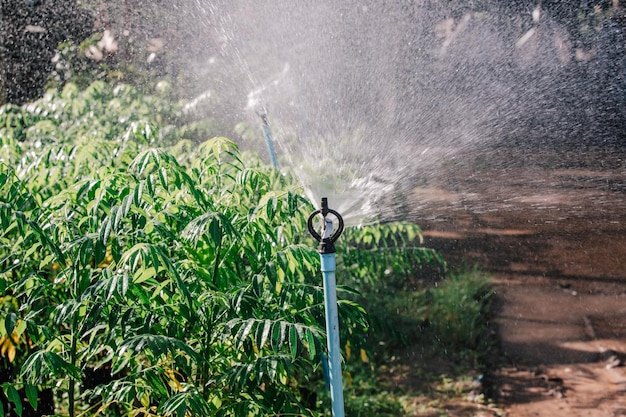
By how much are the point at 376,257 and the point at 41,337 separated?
168 cm

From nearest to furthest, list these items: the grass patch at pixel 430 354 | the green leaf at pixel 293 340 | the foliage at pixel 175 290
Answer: the green leaf at pixel 293 340 < the foliage at pixel 175 290 < the grass patch at pixel 430 354

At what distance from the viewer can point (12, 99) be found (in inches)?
289

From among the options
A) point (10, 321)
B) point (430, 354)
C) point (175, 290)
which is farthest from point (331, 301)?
point (430, 354)

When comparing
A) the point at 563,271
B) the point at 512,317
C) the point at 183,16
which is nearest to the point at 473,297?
the point at 512,317

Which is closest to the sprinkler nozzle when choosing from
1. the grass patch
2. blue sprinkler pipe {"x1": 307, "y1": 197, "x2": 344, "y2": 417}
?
blue sprinkler pipe {"x1": 307, "y1": 197, "x2": 344, "y2": 417}

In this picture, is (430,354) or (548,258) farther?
(548,258)

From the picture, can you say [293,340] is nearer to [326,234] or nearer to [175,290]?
[326,234]

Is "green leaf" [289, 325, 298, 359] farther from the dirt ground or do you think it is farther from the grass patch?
the dirt ground

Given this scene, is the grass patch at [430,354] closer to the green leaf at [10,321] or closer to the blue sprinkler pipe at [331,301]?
the blue sprinkler pipe at [331,301]

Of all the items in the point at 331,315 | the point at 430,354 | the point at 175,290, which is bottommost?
the point at 430,354

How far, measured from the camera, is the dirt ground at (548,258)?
4.64m

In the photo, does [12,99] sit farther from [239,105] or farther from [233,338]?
[233,338]

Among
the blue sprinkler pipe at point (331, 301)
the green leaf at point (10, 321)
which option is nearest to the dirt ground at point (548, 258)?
the blue sprinkler pipe at point (331, 301)

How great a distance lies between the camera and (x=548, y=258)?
6570 mm
